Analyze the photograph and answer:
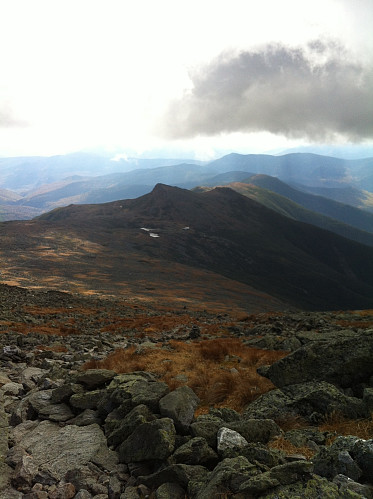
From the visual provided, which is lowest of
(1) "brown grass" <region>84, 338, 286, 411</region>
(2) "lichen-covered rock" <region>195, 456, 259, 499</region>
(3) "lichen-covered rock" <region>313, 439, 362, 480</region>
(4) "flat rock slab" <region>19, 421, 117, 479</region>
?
(1) "brown grass" <region>84, 338, 286, 411</region>

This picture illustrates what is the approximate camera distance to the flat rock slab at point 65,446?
8.52 meters

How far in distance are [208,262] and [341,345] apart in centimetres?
Result: 18796

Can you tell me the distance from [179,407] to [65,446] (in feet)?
12.0

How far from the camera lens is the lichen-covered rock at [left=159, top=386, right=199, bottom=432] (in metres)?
8.85

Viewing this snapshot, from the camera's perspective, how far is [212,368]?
600 inches

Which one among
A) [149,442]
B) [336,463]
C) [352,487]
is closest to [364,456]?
[336,463]

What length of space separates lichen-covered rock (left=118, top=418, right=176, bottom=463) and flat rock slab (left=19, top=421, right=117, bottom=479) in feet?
1.85

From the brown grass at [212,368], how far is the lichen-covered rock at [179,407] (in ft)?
5.39

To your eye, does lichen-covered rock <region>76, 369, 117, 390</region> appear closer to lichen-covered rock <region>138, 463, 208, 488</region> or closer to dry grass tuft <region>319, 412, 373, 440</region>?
lichen-covered rock <region>138, 463, 208, 488</region>

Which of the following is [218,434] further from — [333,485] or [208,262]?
[208,262]

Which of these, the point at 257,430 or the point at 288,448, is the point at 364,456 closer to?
→ the point at 288,448

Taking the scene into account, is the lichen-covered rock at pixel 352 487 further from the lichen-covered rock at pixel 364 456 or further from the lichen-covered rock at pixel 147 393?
the lichen-covered rock at pixel 147 393

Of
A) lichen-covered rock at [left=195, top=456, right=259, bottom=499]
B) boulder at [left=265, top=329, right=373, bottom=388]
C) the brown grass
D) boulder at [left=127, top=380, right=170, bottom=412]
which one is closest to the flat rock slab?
boulder at [left=127, top=380, right=170, bottom=412]

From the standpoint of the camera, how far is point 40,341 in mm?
23250
